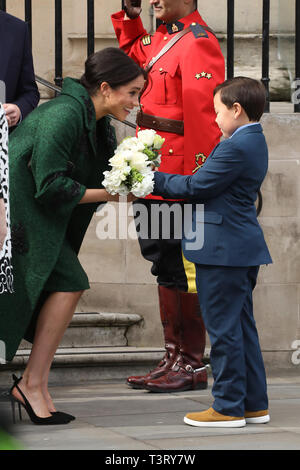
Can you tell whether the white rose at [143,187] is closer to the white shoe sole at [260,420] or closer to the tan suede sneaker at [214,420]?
the tan suede sneaker at [214,420]

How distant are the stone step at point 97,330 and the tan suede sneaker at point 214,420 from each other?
1.64m

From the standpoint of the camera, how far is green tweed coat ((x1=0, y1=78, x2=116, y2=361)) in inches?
168

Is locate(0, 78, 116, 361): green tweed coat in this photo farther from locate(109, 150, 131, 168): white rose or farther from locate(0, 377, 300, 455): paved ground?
locate(0, 377, 300, 455): paved ground

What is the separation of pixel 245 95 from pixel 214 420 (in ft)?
4.34

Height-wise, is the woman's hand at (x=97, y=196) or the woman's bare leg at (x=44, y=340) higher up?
the woman's hand at (x=97, y=196)

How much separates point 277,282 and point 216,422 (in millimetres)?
1968

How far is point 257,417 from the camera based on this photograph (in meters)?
4.39

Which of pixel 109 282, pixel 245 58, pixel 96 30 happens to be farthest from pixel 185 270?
pixel 96 30

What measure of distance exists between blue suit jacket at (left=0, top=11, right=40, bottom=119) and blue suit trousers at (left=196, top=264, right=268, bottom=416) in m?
1.17

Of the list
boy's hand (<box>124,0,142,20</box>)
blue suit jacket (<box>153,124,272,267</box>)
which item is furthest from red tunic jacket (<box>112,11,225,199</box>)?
blue suit jacket (<box>153,124,272,267</box>)

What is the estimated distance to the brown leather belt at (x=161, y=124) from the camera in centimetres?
521

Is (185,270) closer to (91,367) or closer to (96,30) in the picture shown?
(91,367)

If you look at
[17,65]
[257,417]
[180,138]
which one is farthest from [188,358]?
[17,65]

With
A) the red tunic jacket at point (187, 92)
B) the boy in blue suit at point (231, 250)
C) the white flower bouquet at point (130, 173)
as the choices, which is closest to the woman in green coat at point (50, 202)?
the white flower bouquet at point (130, 173)
